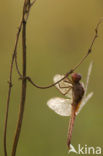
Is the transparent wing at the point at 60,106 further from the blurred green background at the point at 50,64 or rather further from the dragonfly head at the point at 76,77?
the blurred green background at the point at 50,64

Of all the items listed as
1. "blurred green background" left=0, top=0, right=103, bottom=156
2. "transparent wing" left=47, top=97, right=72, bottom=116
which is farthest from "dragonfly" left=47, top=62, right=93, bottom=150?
"blurred green background" left=0, top=0, right=103, bottom=156

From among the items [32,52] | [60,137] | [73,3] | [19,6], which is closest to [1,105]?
[60,137]

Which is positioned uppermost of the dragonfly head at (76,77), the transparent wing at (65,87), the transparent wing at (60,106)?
the dragonfly head at (76,77)

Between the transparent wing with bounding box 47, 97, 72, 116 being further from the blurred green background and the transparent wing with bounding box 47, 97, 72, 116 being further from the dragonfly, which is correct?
the blurred green background

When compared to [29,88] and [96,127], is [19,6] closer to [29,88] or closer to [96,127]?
[29,88]

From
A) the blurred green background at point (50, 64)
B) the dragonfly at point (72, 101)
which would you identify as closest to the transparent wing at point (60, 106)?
the dragonfly at point (72, 101)

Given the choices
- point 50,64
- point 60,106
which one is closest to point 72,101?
point 60,106
